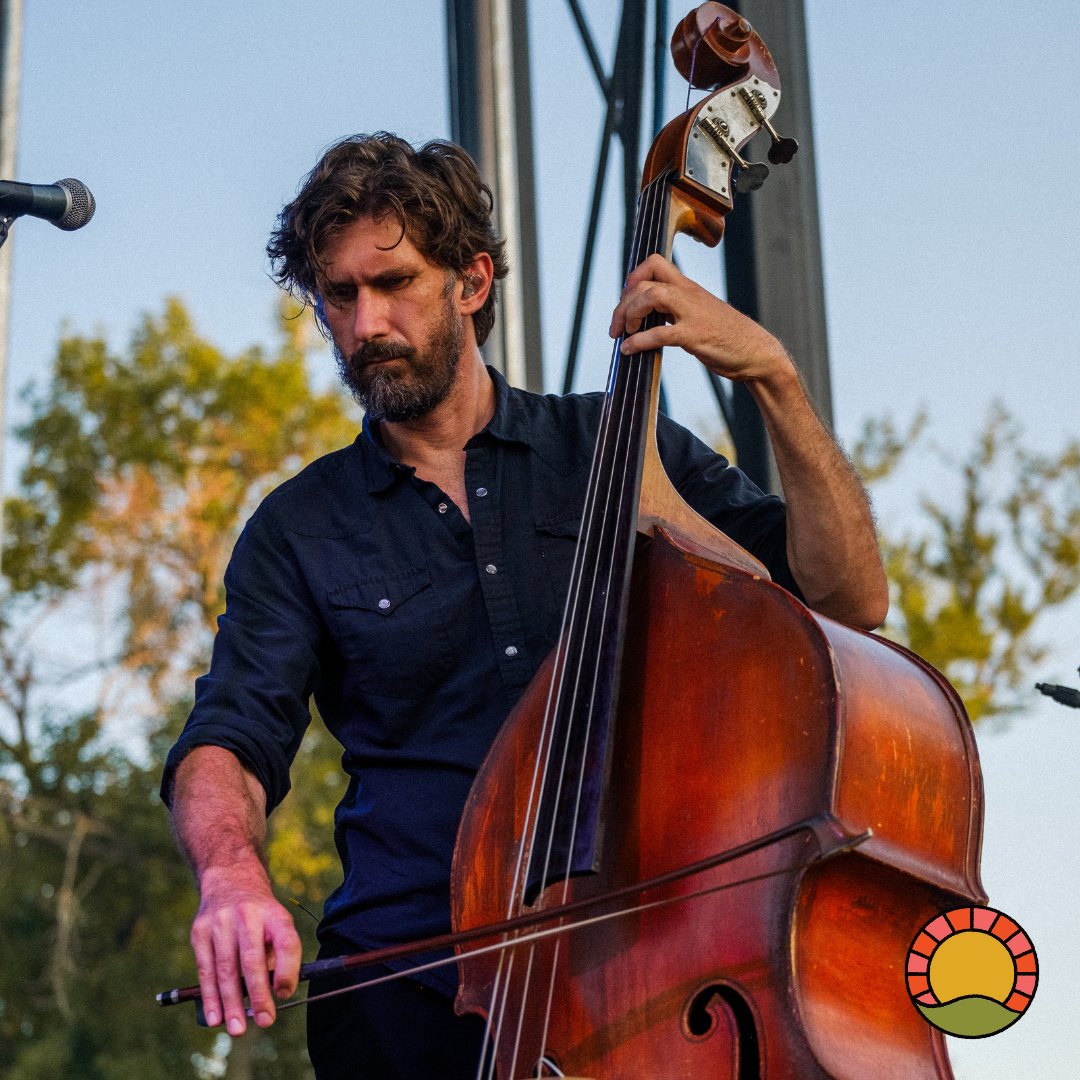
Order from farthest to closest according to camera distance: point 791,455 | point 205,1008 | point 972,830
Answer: point 791,455 < point 972,830 < point 205,1008

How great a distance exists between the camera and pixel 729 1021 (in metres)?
1.33

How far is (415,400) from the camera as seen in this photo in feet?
6.80

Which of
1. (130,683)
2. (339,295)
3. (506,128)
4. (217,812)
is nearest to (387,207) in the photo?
(339,295)

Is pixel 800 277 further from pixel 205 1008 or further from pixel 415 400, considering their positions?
pixel 205 1008

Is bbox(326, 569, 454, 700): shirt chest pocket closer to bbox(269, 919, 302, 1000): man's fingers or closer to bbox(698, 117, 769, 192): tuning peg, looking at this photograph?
bbox(269, 919, 302, 1000): man's fingers

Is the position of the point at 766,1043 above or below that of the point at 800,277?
below

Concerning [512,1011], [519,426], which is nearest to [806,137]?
[519,426]

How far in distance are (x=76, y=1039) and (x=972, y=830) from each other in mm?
11252

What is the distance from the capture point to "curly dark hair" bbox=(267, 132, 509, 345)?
2.19 metres

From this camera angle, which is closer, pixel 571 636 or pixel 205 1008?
pixel 205 1008

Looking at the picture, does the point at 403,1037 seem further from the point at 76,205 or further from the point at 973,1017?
the point at 76,205

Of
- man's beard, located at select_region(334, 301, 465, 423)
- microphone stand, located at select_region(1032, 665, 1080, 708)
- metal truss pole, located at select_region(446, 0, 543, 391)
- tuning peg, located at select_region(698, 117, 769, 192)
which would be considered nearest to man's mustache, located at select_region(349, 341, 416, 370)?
man's beard, located at select_region(334, 301, 465, 423)

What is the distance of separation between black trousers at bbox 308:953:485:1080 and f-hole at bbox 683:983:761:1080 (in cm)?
43

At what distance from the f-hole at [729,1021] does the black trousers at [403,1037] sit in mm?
430
